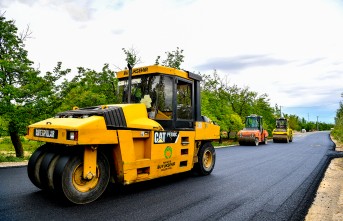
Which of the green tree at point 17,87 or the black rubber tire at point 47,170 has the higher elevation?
the green tree at point 17,87

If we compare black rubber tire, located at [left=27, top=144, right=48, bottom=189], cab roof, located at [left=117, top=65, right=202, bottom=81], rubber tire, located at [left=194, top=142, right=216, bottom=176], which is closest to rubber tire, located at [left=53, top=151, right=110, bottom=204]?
black rubber tire, located at [left=27, top=144, right=48, bottom=189]

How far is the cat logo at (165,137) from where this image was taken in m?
5.86

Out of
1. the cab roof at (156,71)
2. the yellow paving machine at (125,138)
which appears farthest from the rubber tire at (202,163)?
the cab roof at (156,71)

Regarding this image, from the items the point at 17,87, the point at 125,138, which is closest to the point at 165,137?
the point at 125,138

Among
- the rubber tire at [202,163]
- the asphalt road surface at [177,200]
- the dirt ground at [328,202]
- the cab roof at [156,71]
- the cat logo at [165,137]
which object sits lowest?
the dirt ground at [328,202]

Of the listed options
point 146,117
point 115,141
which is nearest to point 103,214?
point 115,141

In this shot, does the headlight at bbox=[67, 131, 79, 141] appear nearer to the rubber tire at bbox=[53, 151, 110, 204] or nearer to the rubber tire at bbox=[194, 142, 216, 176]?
the rubber tire at bbox=[53, 151, 110, 204]

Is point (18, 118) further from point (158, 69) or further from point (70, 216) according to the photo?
point (70, 216)

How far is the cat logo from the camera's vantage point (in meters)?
5.86

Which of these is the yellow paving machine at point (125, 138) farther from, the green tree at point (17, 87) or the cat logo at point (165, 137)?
the green tree at point (17, 87)

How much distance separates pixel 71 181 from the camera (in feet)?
15.1

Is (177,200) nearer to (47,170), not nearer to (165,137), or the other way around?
(165,137)

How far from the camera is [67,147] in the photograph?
493 centimetres

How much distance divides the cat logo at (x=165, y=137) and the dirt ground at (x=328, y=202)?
3.08 metres
